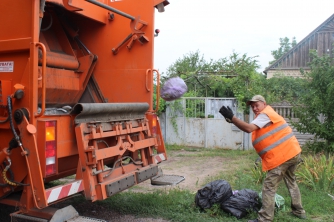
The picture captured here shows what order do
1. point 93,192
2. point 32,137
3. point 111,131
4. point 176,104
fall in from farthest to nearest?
point 176,104
point 111,131
point 93,192
point 32,137

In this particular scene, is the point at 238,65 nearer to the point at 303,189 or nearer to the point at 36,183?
the point at 303,189

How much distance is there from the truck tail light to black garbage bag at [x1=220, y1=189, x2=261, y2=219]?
7.21ft

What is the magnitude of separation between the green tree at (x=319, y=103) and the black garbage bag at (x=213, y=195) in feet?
12.3

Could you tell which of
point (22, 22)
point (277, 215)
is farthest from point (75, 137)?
point (277, 215)

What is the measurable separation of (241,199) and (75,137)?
2183mm

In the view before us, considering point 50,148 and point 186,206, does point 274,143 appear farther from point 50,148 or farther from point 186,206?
point 50,148

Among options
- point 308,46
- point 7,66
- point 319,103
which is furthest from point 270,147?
point 308,46

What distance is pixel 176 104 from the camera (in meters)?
10.6

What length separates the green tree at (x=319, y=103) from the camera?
717cm

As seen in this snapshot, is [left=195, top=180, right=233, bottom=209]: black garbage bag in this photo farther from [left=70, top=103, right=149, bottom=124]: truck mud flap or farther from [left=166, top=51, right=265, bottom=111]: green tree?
[left=166, top=51, right=265, bottom=111]: green tree

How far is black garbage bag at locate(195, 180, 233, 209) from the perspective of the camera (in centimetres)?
433

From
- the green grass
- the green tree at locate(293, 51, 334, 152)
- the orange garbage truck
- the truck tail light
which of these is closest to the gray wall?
the green tree at locate(293, 51, 334, 152)

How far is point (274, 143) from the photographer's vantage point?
4.05 m

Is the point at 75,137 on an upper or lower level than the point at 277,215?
upper
